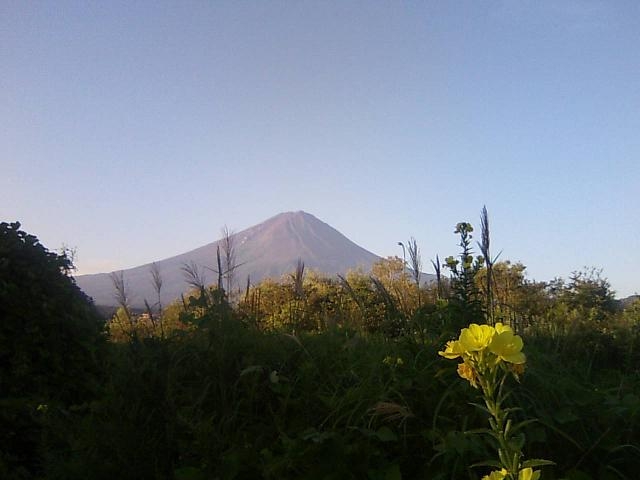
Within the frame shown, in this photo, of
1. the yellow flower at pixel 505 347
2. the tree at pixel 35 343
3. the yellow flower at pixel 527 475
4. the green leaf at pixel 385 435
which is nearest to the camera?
the yellow flower at pixel 527 475

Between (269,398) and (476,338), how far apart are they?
180 centimetres

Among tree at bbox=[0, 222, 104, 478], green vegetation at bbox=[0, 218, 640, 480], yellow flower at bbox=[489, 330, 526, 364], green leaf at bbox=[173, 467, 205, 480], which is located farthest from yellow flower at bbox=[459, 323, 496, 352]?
tree at bbox=[0, 222, 104, 478]

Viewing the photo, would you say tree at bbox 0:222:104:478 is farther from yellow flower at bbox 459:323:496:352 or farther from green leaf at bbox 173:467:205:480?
yellow flower at bbox 459:323:496:352

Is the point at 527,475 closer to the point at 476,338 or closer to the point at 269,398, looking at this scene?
the point at 476,338

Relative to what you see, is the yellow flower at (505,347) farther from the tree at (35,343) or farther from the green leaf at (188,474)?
the tree at (35,343)

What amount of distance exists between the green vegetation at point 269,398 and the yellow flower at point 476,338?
0.75 meters

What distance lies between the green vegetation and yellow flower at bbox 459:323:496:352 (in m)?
0.75

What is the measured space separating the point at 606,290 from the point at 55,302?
7.36m

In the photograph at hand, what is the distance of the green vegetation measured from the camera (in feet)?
7.88

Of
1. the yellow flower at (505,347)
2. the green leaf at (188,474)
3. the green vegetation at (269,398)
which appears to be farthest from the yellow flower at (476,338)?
the green leaf at (188,474)

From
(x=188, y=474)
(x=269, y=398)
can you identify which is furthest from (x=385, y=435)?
(x=188, y=474)

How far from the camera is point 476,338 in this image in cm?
121

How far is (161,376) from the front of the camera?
293 centimetres

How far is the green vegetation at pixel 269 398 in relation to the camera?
240cm
